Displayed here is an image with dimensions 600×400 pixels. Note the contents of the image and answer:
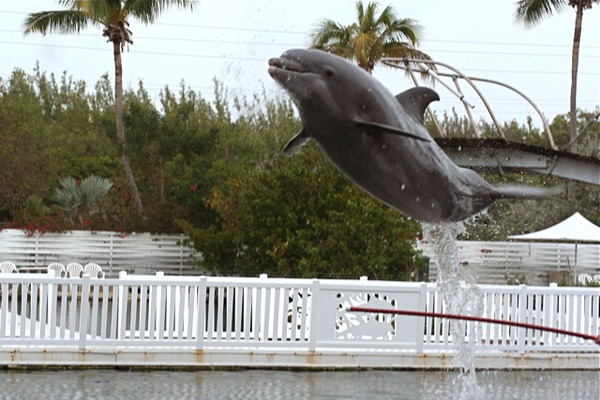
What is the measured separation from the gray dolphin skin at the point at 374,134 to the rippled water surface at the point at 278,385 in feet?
20.1

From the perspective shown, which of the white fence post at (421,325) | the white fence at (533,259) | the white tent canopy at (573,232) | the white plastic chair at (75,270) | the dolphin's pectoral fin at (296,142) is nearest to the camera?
the dolphin's pectoral fin at (296,142)

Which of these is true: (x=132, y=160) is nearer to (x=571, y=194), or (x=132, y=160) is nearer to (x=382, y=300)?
(x=571, y=194)

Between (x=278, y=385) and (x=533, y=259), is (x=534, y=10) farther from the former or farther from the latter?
(x=278, y=385)

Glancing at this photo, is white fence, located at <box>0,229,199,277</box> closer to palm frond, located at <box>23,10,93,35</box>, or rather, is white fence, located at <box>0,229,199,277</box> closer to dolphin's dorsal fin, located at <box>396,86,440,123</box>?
palm frond, located at <box>23,10,93,35</box>

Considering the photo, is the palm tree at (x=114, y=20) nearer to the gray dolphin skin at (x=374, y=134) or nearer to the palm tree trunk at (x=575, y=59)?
the palm tree trunk at (x=575, y=59)

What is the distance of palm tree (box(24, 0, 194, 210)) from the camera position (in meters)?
32.9

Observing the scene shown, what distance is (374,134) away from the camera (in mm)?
5461

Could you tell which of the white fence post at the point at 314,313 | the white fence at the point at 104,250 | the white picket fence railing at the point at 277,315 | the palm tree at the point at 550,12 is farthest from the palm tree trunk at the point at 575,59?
the white fence post at the point at 314,313

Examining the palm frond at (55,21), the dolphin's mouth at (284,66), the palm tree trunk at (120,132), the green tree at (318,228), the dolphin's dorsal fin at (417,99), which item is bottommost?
the green tree at (318,228)

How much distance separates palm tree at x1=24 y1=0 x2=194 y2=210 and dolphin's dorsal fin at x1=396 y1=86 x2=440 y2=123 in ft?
90.9

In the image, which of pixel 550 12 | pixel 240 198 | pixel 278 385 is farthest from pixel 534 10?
pixel 278 385

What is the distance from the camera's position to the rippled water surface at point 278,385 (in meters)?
11.7

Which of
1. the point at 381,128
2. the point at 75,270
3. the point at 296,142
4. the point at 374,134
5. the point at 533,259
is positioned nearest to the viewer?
the point at 381,128

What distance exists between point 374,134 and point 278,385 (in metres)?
7.49
